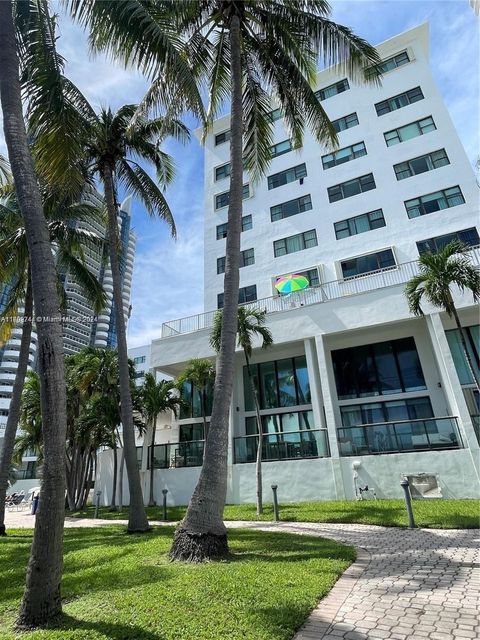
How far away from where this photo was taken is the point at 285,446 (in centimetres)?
1675

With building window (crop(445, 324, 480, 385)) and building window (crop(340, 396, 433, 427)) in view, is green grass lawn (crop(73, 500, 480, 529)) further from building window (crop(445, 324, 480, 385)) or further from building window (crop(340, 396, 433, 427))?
building window (crop(445, 324, 480, 385))

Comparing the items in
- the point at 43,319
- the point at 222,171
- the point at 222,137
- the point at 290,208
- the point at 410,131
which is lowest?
the point at 43,319

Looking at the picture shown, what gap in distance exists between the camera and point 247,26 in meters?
11.2

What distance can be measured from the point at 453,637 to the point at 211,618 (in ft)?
8.03

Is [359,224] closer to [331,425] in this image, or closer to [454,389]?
[454,389]

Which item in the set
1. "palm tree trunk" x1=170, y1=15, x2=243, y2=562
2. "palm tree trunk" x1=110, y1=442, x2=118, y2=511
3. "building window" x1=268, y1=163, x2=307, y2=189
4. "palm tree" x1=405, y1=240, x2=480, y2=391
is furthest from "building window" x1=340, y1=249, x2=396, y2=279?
"palm tree trunk" x1=110, y1=442, x2=118, y2=511

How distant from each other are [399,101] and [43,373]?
27362 millimetres

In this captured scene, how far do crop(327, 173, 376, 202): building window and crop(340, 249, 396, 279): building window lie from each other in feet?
15.0

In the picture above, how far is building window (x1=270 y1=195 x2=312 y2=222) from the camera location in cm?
2500

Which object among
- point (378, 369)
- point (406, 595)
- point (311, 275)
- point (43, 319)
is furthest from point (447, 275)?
point (43, 319)

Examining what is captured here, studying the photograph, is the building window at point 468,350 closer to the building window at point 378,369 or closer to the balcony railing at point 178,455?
the building window at point 378,369

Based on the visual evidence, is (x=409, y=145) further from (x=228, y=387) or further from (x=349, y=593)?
(x=349, y=593)

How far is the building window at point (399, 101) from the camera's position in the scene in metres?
23.6

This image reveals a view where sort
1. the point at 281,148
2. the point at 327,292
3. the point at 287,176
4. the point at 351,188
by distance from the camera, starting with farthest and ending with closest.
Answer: the point at 281,148
the point at 287,176
the point at 351,188
the point at 327,292
